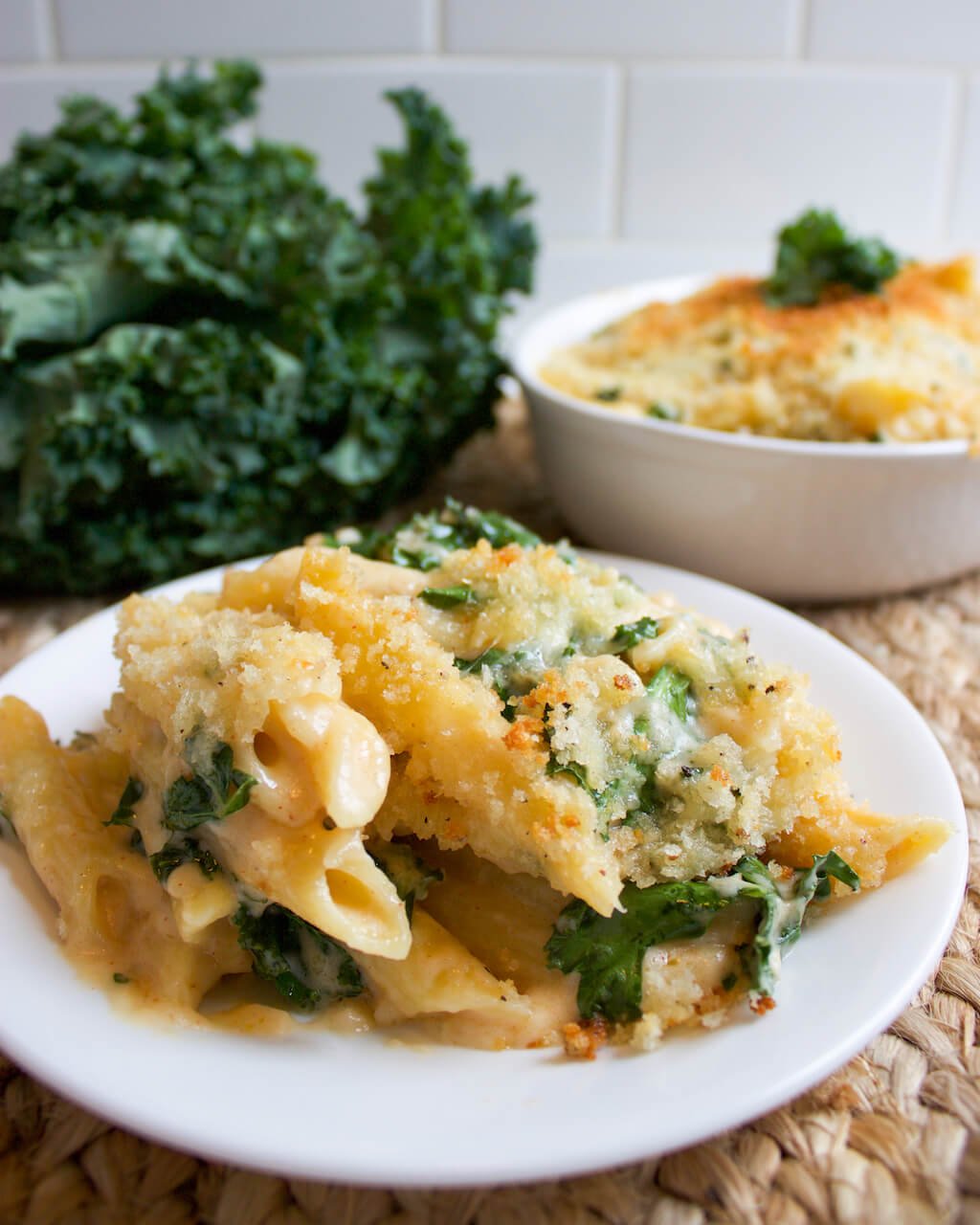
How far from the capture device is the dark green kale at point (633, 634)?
138 cm

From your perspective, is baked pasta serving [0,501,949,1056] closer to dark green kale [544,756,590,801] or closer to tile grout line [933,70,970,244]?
dark green kale [544,756,590,801]

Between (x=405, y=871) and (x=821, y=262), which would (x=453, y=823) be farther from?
(x=821, y=262)

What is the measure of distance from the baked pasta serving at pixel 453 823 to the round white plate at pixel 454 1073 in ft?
0.11

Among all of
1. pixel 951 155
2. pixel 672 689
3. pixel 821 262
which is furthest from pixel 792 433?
pixel 951 155

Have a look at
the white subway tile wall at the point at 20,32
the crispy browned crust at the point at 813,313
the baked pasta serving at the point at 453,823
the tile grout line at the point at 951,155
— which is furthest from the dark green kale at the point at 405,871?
the tile grout line at the point at 951,155

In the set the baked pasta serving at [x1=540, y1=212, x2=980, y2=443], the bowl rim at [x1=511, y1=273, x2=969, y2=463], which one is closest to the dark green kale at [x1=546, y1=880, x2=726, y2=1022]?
the bowl rim at [x1=511, y1=273, x2=969, y2=463]

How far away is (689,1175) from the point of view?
110 cm

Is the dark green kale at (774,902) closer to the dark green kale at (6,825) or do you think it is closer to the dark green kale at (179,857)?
the dark green kale at (179,857)

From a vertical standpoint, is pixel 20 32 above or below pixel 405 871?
above

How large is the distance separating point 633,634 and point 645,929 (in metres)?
0.34

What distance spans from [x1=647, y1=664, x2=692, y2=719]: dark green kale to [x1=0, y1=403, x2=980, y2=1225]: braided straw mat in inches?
15.6

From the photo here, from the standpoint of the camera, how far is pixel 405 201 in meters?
2.59

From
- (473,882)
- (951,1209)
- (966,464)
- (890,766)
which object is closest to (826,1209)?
(951,1209)

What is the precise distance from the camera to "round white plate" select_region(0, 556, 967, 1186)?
3.14 ft
